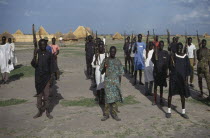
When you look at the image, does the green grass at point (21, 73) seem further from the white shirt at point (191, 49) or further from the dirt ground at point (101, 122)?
the white shirt at point (191, 49)

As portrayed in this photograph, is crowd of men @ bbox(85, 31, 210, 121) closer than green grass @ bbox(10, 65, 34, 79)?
Yes

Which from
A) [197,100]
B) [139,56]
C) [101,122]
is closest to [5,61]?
[139,56]

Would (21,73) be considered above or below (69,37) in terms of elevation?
below

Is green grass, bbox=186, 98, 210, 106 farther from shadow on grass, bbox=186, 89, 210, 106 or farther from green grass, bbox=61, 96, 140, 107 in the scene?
green grass, bbox=61, 96, 140, 107

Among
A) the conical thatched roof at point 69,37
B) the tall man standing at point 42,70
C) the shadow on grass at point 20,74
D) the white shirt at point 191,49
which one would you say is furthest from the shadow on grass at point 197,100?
the conical thatched roof at point 69,37

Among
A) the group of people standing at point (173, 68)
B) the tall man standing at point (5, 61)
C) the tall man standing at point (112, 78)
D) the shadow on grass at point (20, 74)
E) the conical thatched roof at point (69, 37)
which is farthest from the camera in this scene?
the conical thatched roof at point (69, 37)

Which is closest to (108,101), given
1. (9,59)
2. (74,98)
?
(74,98)

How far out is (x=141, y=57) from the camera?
30.1 feet

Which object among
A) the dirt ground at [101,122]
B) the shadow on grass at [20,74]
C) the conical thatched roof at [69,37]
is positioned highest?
the conical thatched roof at [69,37]

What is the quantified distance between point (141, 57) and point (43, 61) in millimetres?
4654

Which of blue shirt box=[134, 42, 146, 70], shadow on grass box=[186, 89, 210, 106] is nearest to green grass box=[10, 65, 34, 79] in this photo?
blue shirt box=[134, 42, 146, 70]

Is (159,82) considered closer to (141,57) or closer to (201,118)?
(201,118)

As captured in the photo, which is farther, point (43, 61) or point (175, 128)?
point (43, 61)

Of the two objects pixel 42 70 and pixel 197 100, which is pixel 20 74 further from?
pixel 197 100
